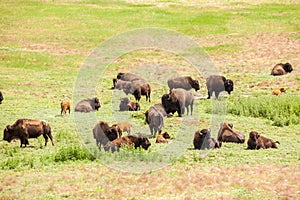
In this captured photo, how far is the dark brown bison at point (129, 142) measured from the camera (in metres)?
20.4

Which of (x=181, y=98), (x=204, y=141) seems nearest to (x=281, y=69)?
(x=181, y=98)

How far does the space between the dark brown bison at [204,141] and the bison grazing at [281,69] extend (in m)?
17.1

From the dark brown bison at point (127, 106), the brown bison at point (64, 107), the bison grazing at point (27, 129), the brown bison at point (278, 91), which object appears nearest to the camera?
the bison grazing at point (27, 129)

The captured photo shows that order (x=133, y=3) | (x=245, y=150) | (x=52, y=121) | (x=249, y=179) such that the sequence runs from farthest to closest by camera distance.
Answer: (x=133, y=3) < (x=52, y=121) < (x=245, y=150) < (x=249, y=179)

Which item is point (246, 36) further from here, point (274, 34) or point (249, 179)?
point (249, 179)

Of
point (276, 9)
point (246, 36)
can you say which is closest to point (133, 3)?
point (276, 9)

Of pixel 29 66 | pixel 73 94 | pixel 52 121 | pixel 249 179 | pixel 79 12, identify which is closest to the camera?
pixel 249 179

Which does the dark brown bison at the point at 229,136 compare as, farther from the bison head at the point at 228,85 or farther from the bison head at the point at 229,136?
the bison head at the point at 228,85

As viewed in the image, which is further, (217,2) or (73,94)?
(217,2)

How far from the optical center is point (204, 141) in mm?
21516

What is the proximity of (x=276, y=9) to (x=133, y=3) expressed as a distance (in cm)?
1348

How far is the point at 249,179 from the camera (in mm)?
17797

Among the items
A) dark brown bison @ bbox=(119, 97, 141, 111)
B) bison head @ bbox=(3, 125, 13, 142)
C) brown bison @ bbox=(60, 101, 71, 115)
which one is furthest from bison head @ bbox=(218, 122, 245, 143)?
brown bison @ bbox=(60, 101, 71, 115)

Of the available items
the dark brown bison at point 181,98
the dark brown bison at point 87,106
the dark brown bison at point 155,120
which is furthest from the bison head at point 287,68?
the dark brown bison at point 155,120
